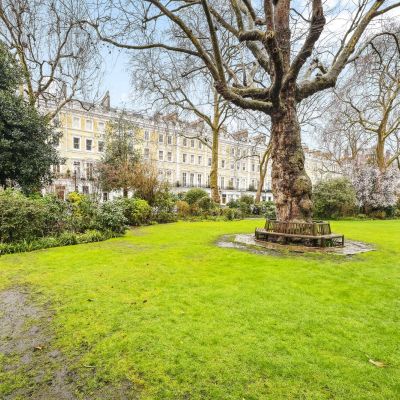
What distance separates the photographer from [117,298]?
14.3 ft

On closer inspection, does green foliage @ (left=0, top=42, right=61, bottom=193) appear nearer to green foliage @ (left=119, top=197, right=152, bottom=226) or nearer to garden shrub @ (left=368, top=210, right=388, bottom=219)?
green foliage @ (left=119, top=197, right=152, bottom=226)

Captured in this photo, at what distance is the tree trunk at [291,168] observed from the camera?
29.3ft

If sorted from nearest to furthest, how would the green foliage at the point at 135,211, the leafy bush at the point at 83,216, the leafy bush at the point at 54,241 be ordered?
the leafy bush at the point at 54,241, the leafy bush at the point at 83,216, the green foliage at the point at 135,211

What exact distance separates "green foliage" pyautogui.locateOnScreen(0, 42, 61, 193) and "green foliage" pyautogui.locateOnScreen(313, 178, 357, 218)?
19429 mm

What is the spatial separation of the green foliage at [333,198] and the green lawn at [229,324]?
1717 cm

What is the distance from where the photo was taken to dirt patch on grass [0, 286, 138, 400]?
228 cm

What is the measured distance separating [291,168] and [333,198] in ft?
51.9

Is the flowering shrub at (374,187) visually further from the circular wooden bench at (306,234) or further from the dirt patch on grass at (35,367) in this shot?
the dirt patch on grass at (35,367)

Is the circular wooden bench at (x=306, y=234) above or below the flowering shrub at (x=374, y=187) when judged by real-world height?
below

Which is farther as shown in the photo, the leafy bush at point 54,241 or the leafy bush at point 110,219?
the leafy bush at point 110,219

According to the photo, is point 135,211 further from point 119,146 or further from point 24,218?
point 119,146

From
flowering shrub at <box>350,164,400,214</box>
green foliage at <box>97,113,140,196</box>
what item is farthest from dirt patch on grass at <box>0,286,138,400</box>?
flowering shrub at <box>350,164,400,214</box>

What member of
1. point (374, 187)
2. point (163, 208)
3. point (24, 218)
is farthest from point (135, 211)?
point (374, 187)

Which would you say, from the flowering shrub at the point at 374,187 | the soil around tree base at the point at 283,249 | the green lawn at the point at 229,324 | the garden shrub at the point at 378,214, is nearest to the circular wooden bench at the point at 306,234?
the soil around tree base at the point at 283,249
